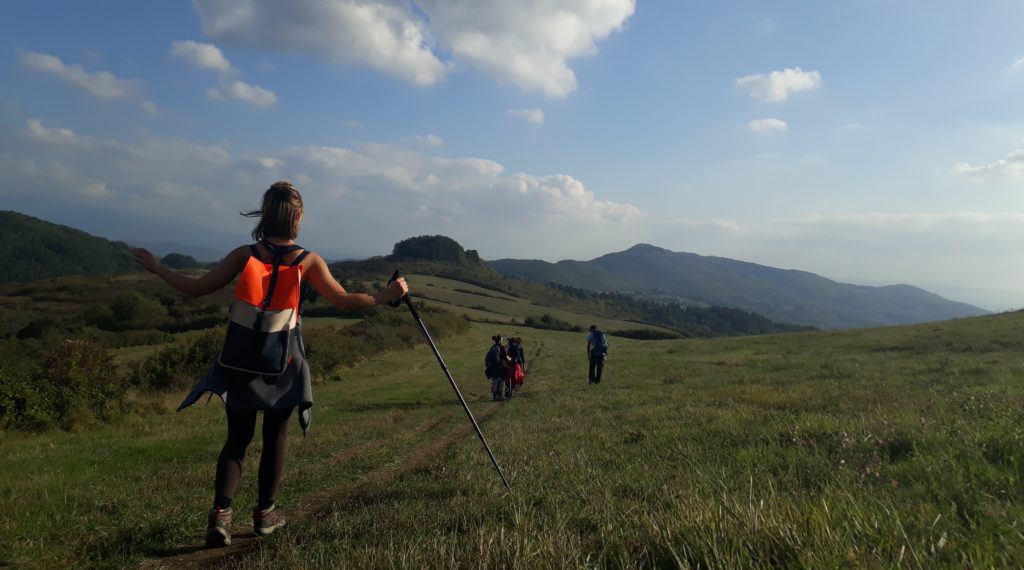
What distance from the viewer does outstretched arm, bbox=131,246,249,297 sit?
443cm

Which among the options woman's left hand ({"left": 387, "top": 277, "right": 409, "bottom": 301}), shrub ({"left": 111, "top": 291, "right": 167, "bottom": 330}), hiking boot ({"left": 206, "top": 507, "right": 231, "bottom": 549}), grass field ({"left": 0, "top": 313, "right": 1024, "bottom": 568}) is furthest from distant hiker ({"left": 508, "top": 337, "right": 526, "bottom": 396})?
shrub ({"left": 111, "top": 291, "right": 167, "bottom": 330})

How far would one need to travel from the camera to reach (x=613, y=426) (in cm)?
1009

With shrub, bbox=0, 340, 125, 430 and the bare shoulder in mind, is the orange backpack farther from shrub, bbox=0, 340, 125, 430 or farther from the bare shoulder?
shrub, bbox=0, 340, 125, 430

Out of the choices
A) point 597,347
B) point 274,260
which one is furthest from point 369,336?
point 274,260

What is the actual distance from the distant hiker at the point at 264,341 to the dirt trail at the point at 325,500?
151 millimetres

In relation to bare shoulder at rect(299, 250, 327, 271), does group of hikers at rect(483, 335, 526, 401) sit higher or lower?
lower

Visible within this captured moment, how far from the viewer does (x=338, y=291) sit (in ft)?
16.1

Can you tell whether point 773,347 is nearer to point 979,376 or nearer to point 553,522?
point 979,376

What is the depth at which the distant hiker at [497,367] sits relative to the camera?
20109 mm

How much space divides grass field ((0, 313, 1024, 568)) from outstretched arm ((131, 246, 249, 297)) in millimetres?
2180

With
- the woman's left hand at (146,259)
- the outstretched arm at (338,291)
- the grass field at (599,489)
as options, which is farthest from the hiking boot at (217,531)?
the woman's left hand at (146,259)

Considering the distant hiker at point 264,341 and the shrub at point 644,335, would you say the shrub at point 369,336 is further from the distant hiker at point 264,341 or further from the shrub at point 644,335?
the shrub at point 644,335

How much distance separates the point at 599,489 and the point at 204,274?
3.96m

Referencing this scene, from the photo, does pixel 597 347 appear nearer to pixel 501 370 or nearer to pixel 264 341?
pixel 501 370
